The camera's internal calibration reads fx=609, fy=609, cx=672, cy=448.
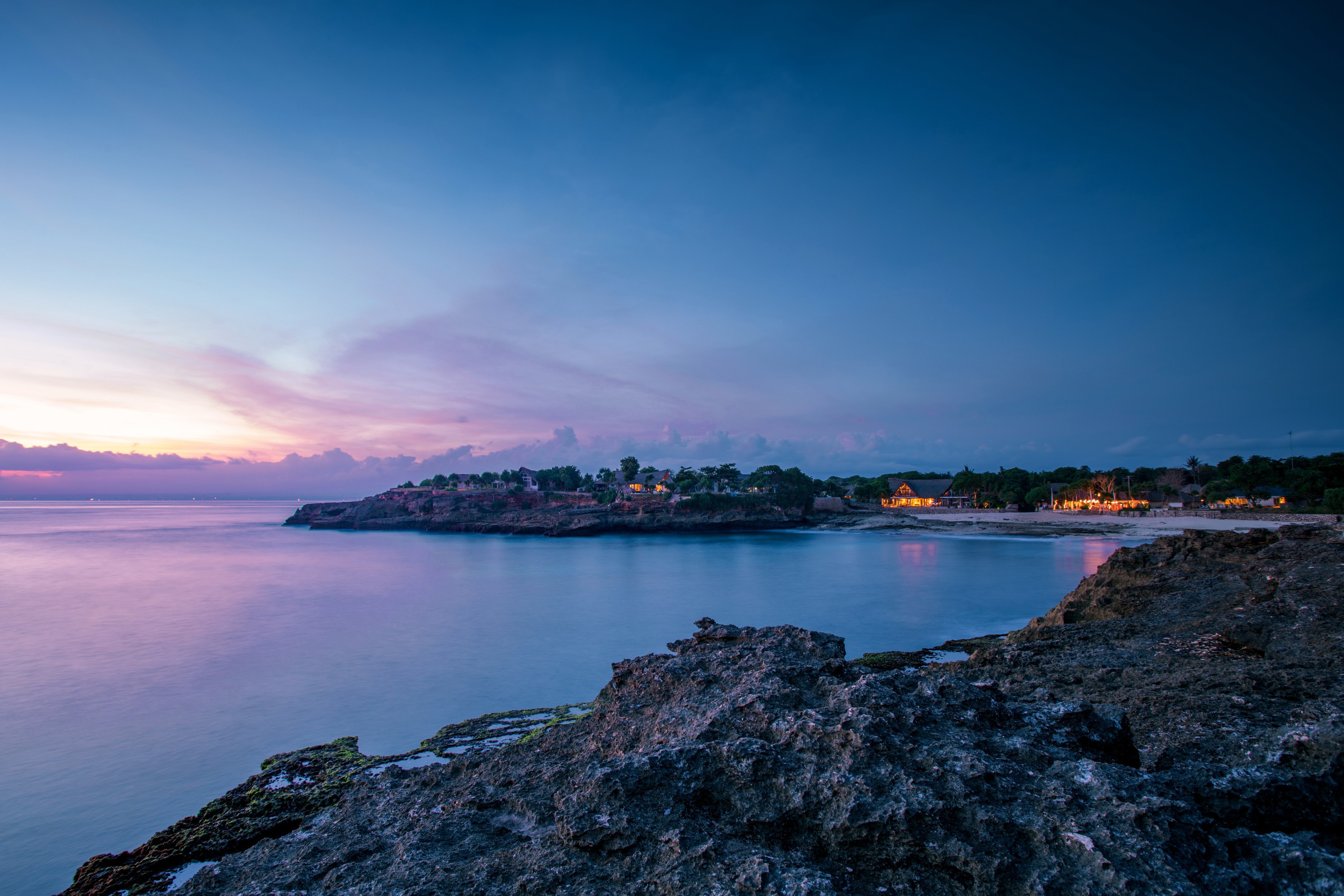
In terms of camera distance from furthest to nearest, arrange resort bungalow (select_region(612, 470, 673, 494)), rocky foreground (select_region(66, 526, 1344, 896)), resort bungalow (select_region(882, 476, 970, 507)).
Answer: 1. resort bungalow (select_region(612, 470, 673, 494))
2. resort bungalow (select_region(882, 476, 970, 507))
3. rocky foreground (select_region(66, 526, 1344, 896))

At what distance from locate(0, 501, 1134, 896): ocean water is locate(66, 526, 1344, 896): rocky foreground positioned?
342 centimetres

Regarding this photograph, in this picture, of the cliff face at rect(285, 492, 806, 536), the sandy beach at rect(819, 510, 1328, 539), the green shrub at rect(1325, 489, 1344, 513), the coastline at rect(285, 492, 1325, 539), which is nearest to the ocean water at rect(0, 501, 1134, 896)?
the sandy beach at rect(819, 510, 1328, 539)

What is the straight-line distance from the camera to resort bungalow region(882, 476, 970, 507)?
9362cm

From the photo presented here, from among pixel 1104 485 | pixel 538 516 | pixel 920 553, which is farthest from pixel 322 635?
pixel 1104 485

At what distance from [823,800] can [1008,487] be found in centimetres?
9845

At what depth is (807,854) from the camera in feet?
9.75

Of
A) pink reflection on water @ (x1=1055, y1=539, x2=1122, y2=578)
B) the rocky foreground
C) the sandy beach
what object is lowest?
pink reflection on water @ (x1=1055, y1=539, x2=1122, y2=578)

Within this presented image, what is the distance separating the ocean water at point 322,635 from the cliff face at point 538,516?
24.3 metres

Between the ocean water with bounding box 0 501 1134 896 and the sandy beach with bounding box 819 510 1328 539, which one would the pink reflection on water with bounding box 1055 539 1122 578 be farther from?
the sandy beach with bounding box 819 510 1328 539

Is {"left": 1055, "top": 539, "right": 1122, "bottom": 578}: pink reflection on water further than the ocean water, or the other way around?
{"left": 1055, "top": 539, "right": 1122, "bottom": 578}: pink reflection on water

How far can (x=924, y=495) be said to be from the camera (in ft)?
324

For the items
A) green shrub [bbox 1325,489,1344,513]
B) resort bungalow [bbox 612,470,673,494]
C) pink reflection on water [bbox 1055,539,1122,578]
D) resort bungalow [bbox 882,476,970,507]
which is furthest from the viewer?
resort bungalow [bbox 612,470,673,494]

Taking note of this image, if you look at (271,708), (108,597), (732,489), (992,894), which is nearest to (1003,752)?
(992,894)

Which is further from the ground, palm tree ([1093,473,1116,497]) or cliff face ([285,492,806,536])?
palm tree ([1093,473,1116,497])
